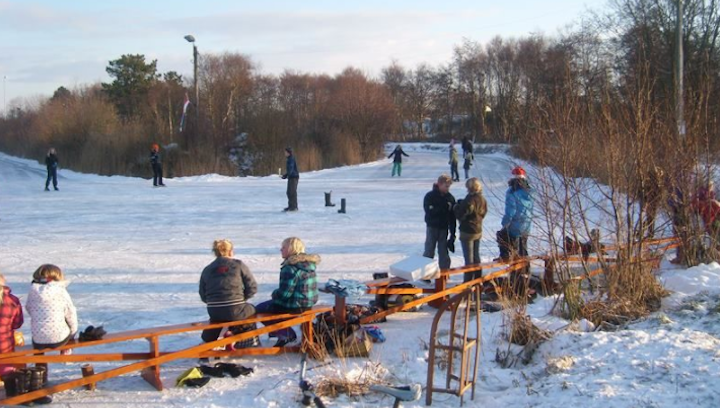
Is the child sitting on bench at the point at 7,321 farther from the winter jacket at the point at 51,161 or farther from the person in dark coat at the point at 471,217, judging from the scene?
the winter jacket at the point at 51,161

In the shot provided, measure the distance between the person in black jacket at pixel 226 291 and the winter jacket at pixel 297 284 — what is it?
314mm

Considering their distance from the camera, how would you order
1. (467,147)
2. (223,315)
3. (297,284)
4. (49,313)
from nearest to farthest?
(49,313)
(223,315)
(297,284)
(467,147)

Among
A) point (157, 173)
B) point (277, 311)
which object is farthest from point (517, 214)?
point (157, 173)

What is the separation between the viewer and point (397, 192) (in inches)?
944

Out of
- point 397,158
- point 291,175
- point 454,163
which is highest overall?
point 397,158

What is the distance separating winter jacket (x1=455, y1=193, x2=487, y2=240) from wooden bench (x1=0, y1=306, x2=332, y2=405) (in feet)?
10.0

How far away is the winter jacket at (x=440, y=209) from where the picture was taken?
9.72 metres

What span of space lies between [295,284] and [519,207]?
3664 millimetres

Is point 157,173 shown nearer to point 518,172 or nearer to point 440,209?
point 440,209

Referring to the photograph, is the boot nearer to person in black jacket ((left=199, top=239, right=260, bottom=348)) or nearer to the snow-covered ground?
the snow-covered ground

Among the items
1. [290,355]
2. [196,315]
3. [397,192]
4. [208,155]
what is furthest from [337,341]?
[208,155]

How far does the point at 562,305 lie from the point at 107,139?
113 ft

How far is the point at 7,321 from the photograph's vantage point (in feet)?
19.1

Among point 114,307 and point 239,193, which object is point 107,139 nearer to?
point 239,193
